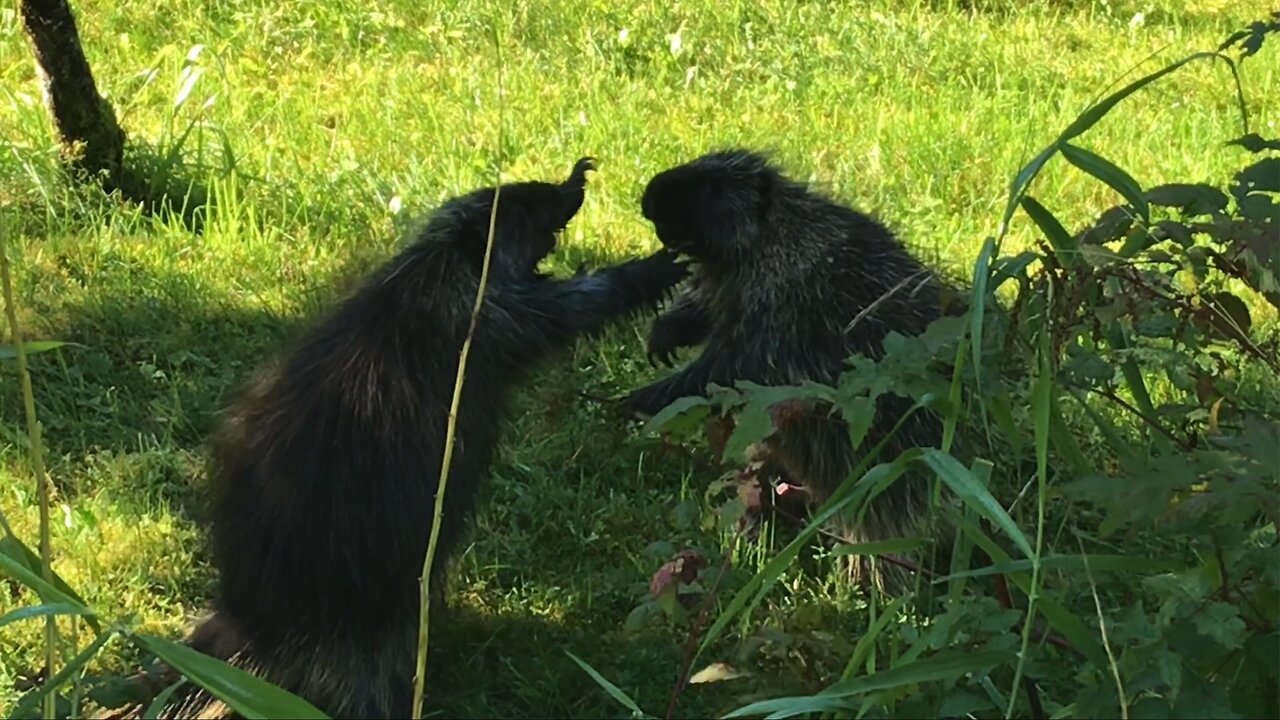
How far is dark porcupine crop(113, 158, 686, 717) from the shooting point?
3.16m

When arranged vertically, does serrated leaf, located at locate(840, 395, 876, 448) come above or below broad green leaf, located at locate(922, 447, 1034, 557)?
above

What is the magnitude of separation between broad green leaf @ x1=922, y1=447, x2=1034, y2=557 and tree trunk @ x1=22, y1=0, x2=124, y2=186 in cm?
410

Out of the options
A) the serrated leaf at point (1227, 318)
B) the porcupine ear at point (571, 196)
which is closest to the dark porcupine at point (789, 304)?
the porcupine ear at point (571, 196)

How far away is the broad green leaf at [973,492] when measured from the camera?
1985 mm

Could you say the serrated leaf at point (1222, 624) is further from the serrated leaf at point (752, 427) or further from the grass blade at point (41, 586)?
the grass blade at point (41, 586)

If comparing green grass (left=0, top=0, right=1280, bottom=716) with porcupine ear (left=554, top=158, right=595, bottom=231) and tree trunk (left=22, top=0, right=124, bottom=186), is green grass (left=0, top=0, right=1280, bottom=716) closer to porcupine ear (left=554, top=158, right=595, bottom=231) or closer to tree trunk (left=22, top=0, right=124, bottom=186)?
tree trunk (left=22, top=0, right=124, bottom=186)

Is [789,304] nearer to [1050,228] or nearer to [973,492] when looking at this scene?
[1050,228]

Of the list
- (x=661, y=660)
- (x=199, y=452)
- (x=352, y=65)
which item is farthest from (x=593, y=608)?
(x=352, y=65)

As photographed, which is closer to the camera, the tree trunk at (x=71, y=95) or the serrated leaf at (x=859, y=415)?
the serrated leaf at (x=859, y=415)

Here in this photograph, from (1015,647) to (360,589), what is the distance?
57.4 inches

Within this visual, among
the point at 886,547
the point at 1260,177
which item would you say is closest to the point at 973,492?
the point at 886,547

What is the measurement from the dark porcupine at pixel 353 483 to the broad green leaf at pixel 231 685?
1348mm

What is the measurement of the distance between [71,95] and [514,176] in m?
1.59

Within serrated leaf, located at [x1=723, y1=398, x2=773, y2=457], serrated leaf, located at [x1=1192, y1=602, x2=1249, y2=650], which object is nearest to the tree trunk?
serrated leaf, located at [x1=723, y1=398, x2=773, y2=457]
